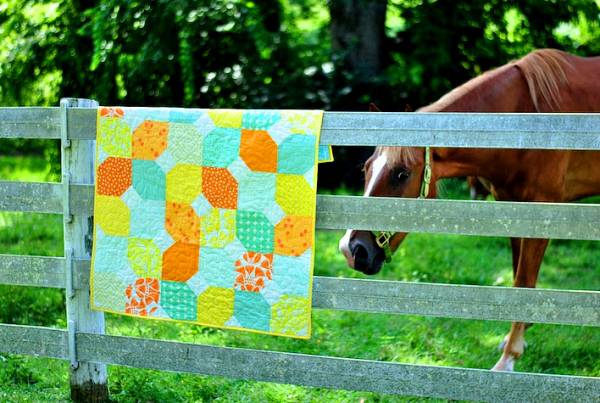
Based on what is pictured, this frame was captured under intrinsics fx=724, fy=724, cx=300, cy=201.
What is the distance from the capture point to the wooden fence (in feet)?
9.14

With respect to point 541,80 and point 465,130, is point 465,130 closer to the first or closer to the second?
point 465,130

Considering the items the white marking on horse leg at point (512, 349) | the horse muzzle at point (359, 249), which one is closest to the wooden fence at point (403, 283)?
the horse muzzle at point (359, 249)

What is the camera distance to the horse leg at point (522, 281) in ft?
13.7

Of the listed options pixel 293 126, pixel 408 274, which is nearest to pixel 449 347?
pixel 408 274

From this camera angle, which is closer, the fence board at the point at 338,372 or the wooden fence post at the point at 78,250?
the fence board at the point at 338,372

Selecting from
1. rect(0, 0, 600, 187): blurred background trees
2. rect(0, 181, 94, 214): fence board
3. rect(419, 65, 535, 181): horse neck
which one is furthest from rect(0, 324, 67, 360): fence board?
rect(0, 0, 600, 187): blurred background trees

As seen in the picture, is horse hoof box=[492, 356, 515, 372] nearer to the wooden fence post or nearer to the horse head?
the horse head

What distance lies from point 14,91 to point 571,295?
20.1 feet

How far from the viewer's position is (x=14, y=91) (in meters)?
7.29

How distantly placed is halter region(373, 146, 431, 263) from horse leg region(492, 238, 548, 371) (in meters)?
0.90

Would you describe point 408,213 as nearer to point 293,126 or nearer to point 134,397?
point 293,126

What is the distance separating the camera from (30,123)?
342 cm

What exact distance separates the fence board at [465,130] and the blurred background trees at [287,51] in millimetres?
4229

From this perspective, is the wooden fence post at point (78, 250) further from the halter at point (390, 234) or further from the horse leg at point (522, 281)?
the horse leg at point (522, 281)
